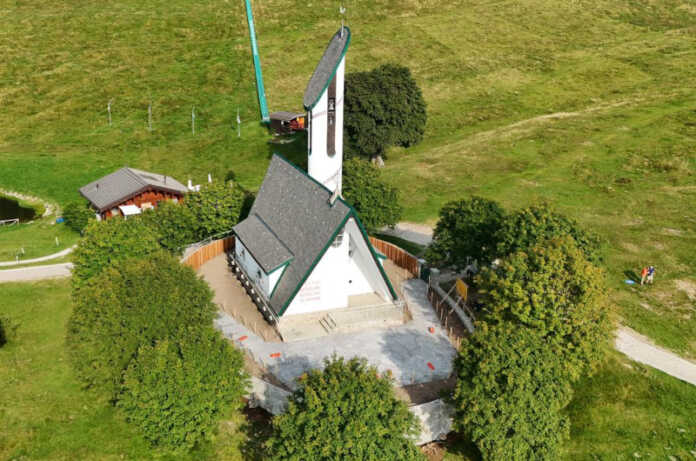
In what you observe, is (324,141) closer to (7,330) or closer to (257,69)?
(7,330)

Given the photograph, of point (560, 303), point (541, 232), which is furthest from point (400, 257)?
point (560, 303)

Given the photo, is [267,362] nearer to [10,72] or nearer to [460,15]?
[10,72]

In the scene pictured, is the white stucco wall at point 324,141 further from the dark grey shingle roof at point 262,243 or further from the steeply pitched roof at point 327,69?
the dark grey shingle roof at point 262,243

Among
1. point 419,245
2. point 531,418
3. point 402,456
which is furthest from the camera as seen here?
point 419,245

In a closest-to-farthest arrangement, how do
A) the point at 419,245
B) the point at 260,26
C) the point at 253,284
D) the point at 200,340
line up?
the point at 200,340 < the point at 253,284 < the point at 419,245 < the point at 260,26

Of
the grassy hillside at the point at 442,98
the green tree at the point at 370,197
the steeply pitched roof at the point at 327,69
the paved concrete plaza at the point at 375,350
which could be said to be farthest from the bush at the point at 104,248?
the grassy hillside at the point at 442,98

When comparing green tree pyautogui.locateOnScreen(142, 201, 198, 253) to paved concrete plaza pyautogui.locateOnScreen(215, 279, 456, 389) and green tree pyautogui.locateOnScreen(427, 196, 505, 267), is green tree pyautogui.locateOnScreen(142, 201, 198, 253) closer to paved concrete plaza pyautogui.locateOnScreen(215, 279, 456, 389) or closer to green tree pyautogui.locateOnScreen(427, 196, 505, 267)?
paved concrete plaza pyautogui.locateOnScreen(215, 279, 456, 389)

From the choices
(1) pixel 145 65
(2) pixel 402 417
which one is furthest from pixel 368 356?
(1) pixel 145 65
